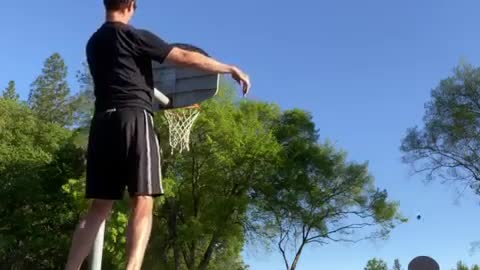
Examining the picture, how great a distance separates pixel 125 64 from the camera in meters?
3.30

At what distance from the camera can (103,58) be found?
11.1ft

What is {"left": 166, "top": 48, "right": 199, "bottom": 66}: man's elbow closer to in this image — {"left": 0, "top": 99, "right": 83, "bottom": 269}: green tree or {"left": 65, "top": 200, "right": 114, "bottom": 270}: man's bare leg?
{"left": 65, "top": 200, "right": 114, "bottom": 270}: man's bare leg

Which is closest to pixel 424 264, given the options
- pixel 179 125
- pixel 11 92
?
pixel 179 125

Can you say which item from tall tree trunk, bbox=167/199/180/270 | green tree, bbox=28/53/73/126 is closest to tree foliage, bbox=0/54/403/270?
tall tree trunk, bbox=167/199/180/270


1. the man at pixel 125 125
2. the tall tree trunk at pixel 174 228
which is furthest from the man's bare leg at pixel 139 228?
the tall tree trunk at pixel 174 228

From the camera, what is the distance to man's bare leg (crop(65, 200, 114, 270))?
3.18 m

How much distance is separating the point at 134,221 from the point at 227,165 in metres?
25.9

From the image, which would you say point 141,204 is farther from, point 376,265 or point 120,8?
point 376,265

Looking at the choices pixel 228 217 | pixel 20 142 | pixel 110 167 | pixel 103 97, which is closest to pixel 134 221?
pixel 110 167

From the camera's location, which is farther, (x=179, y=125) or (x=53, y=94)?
(x=53, y=94)

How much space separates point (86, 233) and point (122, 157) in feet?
1.60

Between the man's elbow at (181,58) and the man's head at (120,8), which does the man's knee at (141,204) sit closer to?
the man's elbow at (181,58)

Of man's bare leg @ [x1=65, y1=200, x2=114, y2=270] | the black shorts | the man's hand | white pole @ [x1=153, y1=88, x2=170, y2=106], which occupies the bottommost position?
man's bare leg @ [x1=65, y1=200, x2=114, y2=270]

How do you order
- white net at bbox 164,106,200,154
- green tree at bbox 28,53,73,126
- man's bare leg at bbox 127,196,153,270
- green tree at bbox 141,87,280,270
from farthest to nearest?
green tree at bbox 28,53,73,126, green tree at bbox 141,87,280,270, white net at bbox 164,106,200,154, man's bare leg at bbox 127,196,153,270
